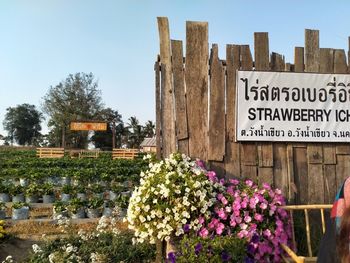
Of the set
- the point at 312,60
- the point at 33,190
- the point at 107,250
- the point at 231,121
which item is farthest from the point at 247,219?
the point at 33,190

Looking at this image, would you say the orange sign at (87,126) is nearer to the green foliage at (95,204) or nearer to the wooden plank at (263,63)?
the green foliage at (95,204)

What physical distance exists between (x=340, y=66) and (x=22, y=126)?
3869 inches

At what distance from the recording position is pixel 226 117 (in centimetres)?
486

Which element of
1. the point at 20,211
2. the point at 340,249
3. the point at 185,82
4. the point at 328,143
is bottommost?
the point at 20,211

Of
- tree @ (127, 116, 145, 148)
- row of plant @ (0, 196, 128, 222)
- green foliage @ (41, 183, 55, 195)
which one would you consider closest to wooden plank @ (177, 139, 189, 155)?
row of plant @ (0, 196, 128, 222)

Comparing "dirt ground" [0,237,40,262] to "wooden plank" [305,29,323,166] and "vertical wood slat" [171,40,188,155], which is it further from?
"wooden plank" [305,29,323,166]

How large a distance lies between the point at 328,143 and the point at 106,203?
5.59m

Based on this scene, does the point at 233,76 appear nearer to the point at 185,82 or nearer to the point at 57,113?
the point at 185,82

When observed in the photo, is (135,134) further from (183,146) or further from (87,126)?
(183,146)

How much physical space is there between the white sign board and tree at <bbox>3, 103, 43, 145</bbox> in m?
95.5

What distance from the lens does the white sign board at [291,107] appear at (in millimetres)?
4879

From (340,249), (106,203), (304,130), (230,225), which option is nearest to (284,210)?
(230,225)

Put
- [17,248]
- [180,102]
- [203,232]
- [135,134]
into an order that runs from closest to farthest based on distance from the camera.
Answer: [203,232]
[180,102]
[17,248]
[135,134]

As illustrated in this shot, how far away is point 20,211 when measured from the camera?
8219 millimetres
